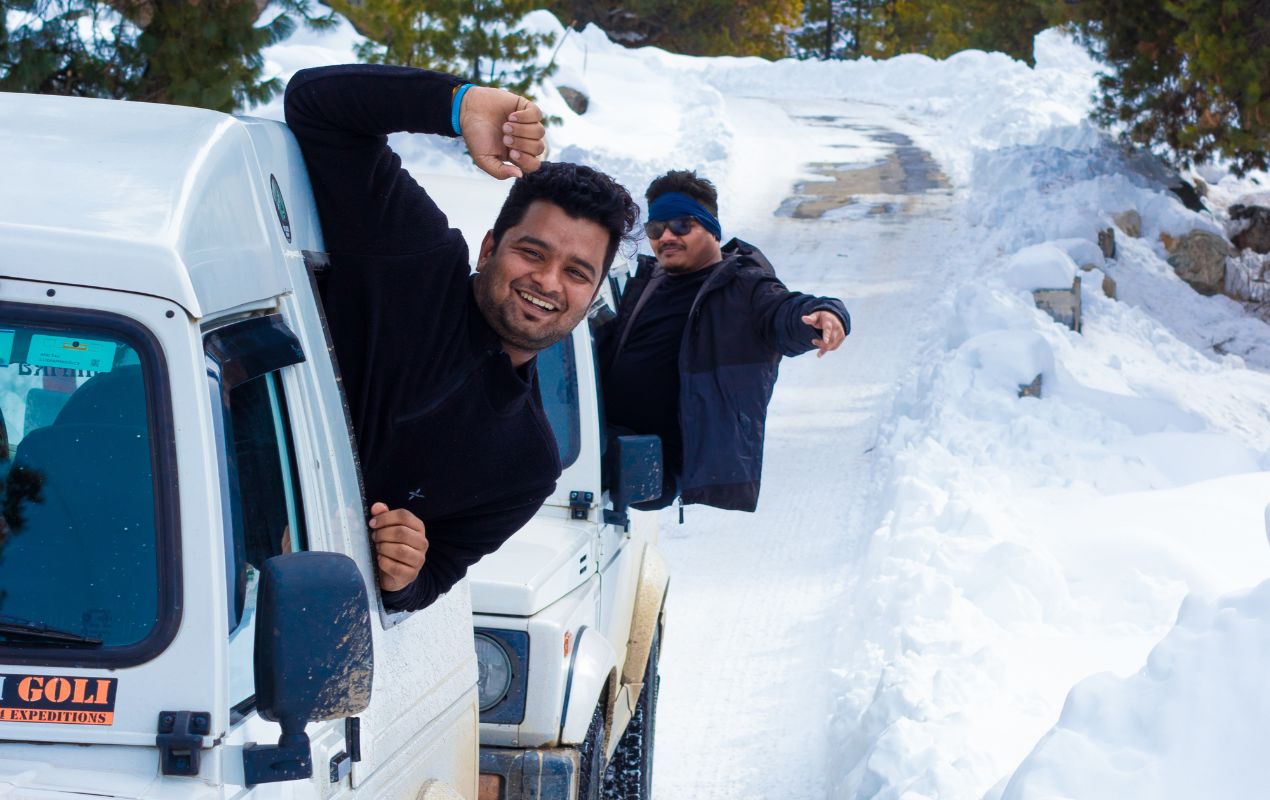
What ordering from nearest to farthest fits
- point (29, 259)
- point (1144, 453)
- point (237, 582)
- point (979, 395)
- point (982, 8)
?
point (29, 259), point (237, 582), point (1144, 453), point (979, 395), point (982, 8)

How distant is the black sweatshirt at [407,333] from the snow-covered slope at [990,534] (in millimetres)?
1452

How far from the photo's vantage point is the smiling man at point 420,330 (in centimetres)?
240

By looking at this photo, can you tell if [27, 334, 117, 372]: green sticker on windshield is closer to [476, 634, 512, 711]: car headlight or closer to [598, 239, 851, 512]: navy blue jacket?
[476, 634, 512, 711]: car headlight

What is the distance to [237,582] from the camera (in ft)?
6.02

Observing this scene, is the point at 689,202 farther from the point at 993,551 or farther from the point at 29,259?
the point at 29,259

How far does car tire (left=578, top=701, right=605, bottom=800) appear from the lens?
340cm

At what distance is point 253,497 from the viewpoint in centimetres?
197

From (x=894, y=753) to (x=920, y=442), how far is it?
4718 mm

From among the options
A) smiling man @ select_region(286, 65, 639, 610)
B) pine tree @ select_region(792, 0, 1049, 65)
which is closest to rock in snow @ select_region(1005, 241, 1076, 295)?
smiling man @ select_region(286, 65, 639, 610)

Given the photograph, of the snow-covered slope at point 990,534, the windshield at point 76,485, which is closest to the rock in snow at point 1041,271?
the snow-covered slope at point 990,534

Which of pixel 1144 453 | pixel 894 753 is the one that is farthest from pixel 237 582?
pixel 1144 453

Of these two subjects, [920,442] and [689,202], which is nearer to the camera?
[689,202]

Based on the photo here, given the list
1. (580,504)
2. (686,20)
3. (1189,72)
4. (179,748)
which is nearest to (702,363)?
(580,504)

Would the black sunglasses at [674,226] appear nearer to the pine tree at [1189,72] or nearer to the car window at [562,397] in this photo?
the car window at [562,397]
